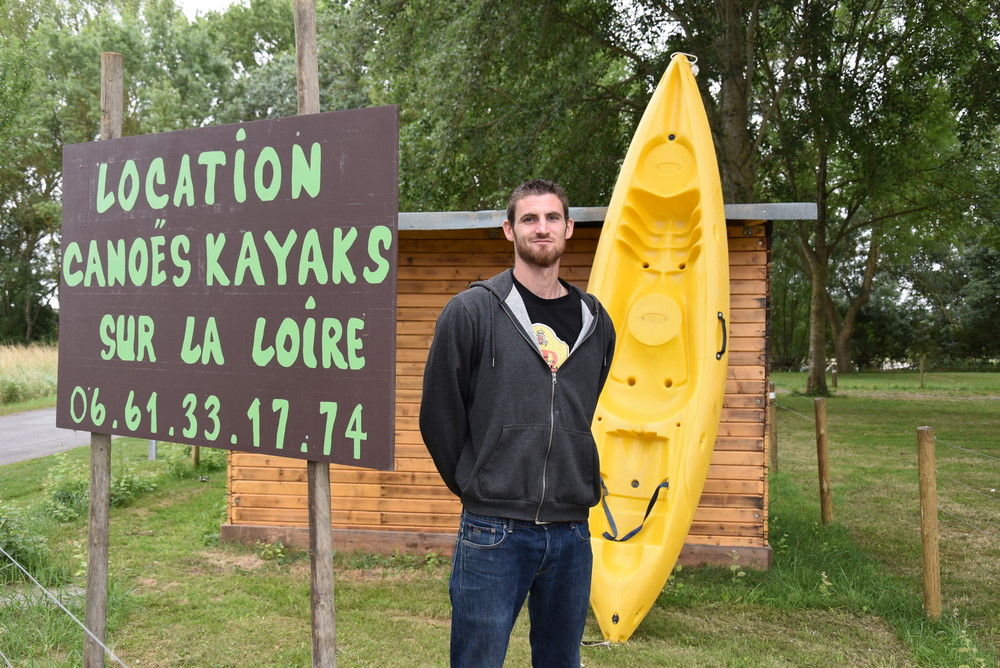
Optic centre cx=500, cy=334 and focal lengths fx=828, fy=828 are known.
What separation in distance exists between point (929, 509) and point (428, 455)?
3605 mm

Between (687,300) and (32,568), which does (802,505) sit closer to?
(687,300)

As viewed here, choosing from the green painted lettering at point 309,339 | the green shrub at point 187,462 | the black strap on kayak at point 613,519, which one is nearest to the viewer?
the green painted lettering at point 309,339

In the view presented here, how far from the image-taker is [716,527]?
21.5ft

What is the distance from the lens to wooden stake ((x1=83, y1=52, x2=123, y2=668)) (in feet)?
11.6

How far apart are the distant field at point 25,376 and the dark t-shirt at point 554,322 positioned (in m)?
18.2

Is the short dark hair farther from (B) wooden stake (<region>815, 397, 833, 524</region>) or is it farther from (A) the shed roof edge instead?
(B) wooden stake (<region>815, 397, 833, 524</region>)

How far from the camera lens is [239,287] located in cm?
299

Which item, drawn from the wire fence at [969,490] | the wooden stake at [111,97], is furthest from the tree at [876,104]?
the wooden stake at [111,97]

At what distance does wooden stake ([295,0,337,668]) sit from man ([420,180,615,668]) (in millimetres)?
491

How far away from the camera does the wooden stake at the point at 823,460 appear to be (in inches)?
289

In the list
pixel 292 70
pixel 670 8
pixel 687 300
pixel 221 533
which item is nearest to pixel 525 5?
pixel 670 8

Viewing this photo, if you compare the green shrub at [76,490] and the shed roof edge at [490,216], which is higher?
the shed roof edge at [490,216]

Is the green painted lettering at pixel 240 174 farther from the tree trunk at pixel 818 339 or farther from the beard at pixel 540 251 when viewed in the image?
the tree trunk at pixel 818 339

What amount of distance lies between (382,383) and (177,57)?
35.5 metres
